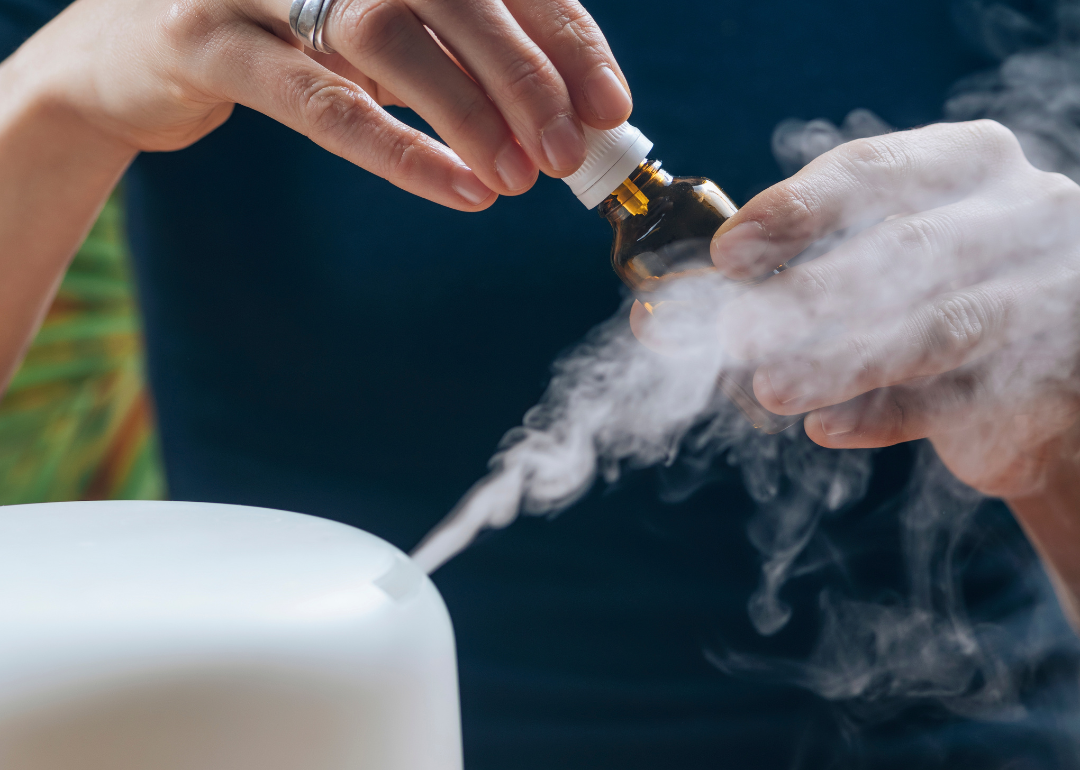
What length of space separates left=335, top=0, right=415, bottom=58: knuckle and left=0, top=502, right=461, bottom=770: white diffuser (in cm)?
28

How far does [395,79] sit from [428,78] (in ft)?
0.07

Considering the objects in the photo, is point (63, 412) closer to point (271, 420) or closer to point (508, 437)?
point (271, 420)

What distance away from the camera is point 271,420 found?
87 cm

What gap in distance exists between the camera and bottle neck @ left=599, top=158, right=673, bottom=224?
466 millimetres

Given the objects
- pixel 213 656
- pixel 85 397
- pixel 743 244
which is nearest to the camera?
pixel 213 656

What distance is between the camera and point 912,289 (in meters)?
0.45

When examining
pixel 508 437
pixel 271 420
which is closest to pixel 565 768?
pixel 508 437

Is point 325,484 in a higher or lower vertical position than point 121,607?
lower

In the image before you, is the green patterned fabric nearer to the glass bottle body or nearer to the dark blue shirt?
the dark blue shirt

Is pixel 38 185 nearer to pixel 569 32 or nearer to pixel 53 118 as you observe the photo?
pixel 53 118

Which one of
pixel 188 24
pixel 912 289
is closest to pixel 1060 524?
pixel 912 289

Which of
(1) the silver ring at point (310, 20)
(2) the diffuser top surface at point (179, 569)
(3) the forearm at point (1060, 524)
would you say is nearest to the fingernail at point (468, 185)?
(1) the silver ring at point (310, 20)

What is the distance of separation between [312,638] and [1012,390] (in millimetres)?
452

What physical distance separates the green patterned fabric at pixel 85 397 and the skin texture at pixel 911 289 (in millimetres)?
1199
